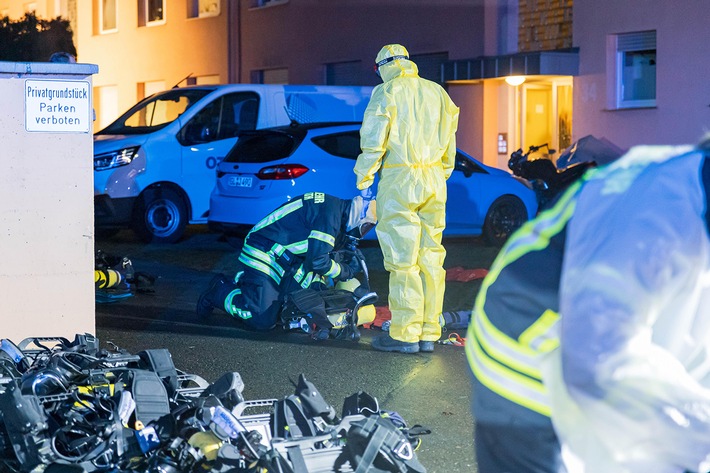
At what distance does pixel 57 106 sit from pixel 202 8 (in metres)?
21.1

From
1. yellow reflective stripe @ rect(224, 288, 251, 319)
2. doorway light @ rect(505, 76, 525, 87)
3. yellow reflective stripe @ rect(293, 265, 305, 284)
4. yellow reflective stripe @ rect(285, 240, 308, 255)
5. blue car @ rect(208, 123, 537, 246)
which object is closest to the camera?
yellow reflective stripe @ rect(285, 240, 308, 255)

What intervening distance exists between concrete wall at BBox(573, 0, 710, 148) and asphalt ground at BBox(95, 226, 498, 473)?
19.8ft

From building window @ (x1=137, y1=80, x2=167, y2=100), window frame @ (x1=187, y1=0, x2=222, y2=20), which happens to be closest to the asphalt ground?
window frame @ (x1=187, y1=0, x2=222, y2=20)

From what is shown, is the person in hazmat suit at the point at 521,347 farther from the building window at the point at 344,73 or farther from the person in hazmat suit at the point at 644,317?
the building window at the point at 344,73

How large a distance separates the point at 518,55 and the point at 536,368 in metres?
15.5

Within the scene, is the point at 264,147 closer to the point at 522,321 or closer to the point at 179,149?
the point at 179,149

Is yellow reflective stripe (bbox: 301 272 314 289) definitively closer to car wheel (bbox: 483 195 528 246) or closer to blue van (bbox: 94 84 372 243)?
car wheel (bbox: 483 195 528 246)

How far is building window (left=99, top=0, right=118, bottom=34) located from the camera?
31703 mm

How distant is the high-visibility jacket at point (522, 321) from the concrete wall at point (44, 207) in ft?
16.7

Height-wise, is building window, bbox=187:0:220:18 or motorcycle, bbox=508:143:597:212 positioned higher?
building window, bbox=187:0:220:18

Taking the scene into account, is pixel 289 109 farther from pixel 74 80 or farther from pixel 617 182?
pixel 617 182

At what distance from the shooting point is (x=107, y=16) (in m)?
32.1

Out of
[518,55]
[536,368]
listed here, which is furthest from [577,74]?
[536,368]

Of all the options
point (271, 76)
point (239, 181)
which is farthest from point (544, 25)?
point (271, 76)
